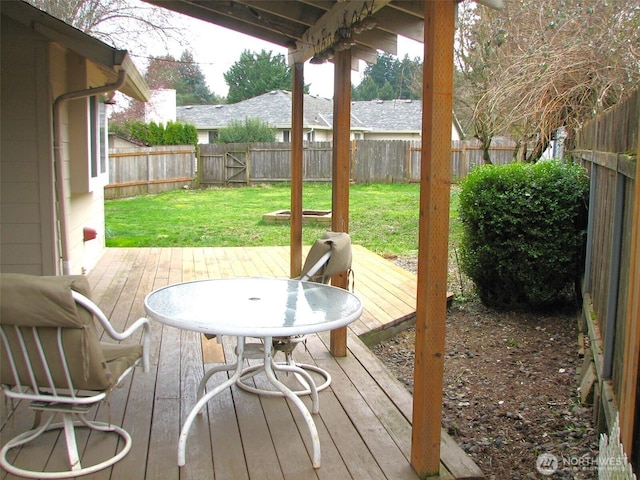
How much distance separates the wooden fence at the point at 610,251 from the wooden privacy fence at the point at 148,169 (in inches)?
471

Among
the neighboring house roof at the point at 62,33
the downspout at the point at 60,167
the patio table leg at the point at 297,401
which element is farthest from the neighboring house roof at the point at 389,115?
the patio table leg at the point at 297,401

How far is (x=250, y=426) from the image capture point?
2.80 meters

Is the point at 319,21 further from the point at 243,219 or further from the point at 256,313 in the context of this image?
the point at 243,219

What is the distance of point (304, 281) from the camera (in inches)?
131

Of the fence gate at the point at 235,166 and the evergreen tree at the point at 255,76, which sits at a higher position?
the evergreen tree at the point at 255,76

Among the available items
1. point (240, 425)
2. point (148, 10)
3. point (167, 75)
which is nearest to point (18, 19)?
point (240, 425)

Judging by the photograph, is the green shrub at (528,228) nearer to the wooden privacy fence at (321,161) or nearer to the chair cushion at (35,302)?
the chair cushion at (35,302)

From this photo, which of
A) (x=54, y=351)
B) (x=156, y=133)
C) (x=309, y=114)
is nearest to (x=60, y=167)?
(x=54, y=351)

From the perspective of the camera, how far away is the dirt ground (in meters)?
3.17

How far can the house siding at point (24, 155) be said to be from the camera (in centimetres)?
413

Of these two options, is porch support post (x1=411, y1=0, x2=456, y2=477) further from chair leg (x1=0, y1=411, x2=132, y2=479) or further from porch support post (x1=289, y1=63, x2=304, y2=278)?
porch support post (x1=289, y1=63, x2=304, y2=278)

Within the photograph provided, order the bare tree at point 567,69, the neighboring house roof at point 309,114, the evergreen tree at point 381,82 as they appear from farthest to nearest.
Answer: the evergreen tree at point 381,82
the neighboring house roof at point 309,114
the bare tree at point 567,69

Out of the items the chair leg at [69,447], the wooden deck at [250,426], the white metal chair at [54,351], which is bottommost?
the wooden deck at [250,426]

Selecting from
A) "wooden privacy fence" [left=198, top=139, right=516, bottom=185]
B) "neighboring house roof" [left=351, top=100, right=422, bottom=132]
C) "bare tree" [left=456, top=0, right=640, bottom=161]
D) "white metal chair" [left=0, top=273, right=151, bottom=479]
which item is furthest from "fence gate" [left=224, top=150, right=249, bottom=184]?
"white metal chair" [left=0, top=273, right=151, bottom=479]
